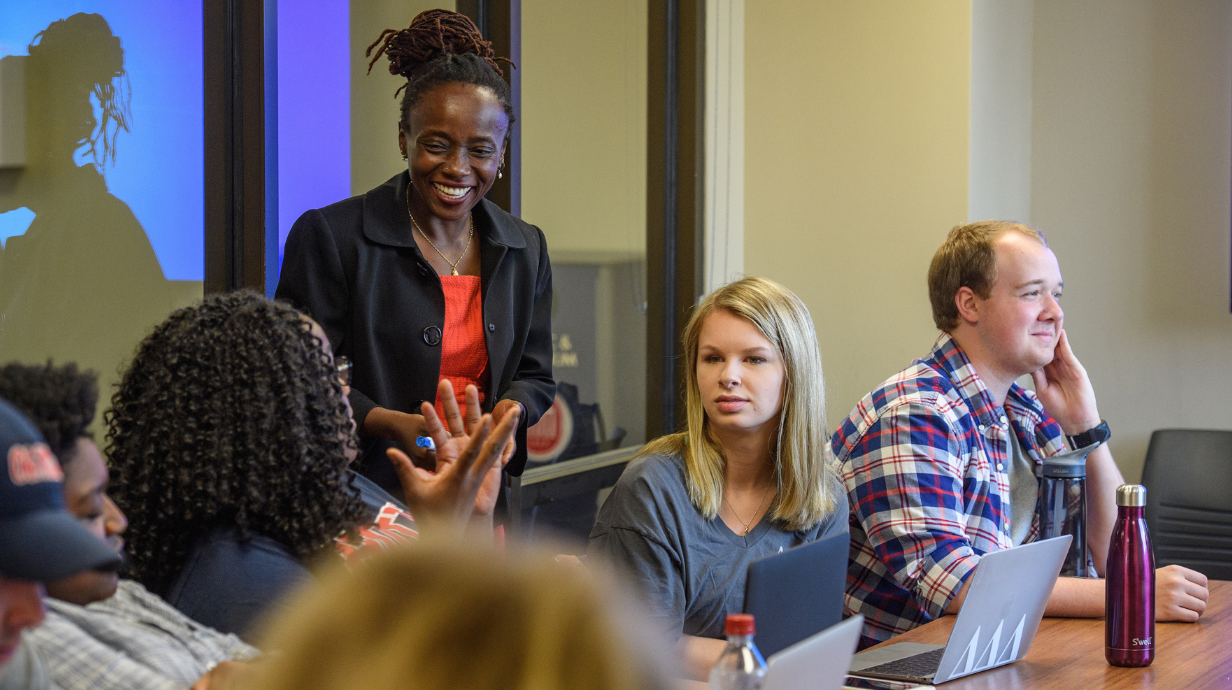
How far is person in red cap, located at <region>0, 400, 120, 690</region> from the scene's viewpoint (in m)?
0.80

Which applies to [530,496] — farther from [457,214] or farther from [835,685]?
[835,685]

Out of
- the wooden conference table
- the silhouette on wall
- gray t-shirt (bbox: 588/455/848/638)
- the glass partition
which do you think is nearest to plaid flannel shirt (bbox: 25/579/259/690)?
gray t-shirt (bbox: 588/455/848/638)

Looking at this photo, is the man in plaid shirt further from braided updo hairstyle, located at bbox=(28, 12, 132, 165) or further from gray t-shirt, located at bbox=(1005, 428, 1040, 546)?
braided updo hairstyle, located at bbox=(28, 12, 132, 165)

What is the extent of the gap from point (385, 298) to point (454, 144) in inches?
12.6

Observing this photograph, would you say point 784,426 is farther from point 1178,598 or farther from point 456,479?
point 456,479

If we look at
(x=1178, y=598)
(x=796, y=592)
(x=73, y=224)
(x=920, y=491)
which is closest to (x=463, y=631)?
(x=796, y=592)

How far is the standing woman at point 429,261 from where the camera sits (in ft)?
6.82

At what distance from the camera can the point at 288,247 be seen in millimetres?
2084

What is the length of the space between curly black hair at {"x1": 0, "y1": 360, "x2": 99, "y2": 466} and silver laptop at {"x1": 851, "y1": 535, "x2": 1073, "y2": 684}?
1022mm

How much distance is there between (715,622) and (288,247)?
104 cm

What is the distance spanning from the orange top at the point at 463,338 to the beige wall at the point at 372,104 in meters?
0.75

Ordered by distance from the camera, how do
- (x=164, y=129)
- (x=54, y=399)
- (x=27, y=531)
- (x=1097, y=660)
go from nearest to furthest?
1. (x=27, y=531)
2. (x=54, y=399)
3. (x=1097, y=660)
4. (x=164, y=129)

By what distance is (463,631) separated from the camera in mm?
514

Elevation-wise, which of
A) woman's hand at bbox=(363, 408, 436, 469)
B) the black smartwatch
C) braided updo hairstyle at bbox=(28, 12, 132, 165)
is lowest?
the black smartwatch
